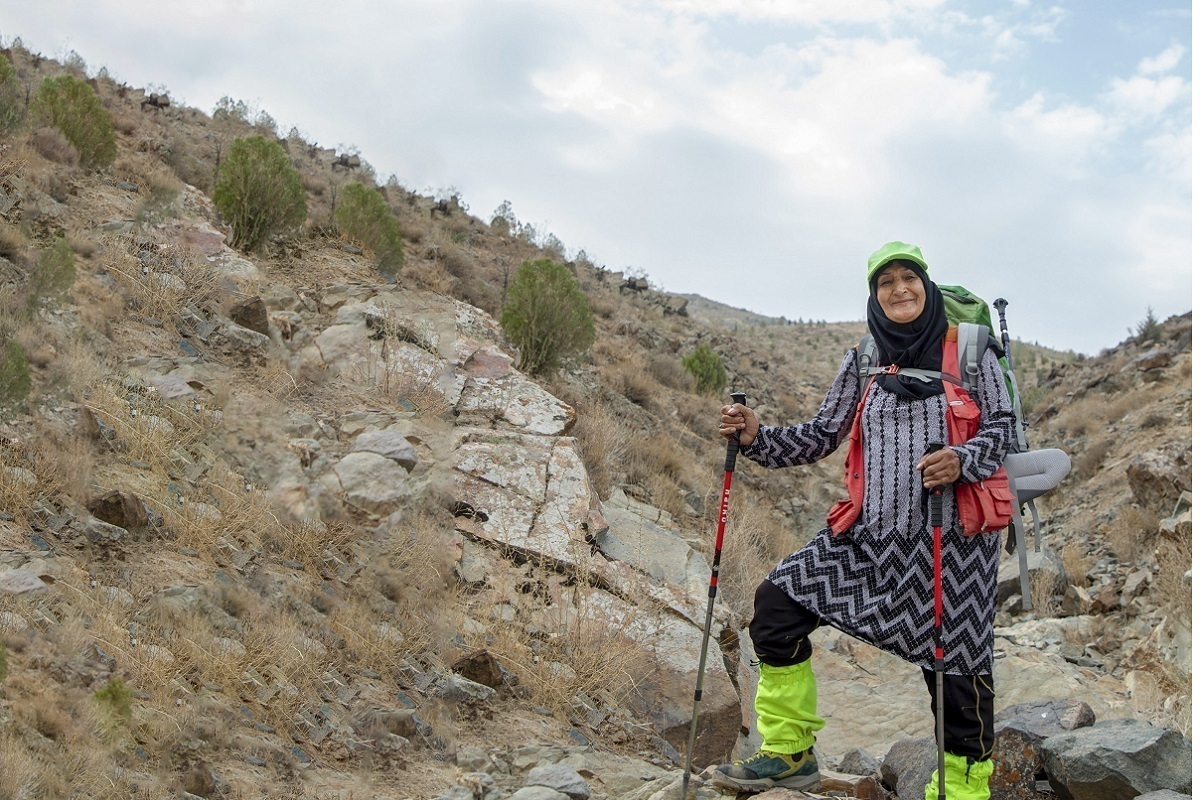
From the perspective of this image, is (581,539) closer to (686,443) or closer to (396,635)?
(396,635)

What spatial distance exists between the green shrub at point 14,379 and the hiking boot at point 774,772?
5125 millimetres

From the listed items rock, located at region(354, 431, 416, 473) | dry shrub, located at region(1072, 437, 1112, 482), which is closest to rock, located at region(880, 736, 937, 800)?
rock, located at region(354, 431, 416, 473)

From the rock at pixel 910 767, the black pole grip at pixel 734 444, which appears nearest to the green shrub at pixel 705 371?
the rock at pixel 910 767

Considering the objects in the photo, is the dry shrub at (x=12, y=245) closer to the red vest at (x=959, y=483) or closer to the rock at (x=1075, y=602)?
the red vest at (x=959, y=483)

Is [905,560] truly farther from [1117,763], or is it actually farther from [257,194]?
[257,194]

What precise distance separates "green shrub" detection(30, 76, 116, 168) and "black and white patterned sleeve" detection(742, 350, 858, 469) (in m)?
10.2

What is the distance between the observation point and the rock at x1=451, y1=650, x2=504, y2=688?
5.77m

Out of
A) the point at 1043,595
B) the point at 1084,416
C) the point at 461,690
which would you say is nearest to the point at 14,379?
the point at 461,690

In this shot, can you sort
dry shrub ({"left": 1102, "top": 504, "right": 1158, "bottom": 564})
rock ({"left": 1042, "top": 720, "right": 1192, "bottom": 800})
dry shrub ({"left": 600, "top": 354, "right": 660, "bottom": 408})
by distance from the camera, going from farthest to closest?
dry shrub ({"left": 600, "top": 354, "right": 660, "bottom": 408}), dry shrub ({"left": 1102, "top": 504, "right": 1158, "bottom": 564}), rock ({"left": 1042, "top": 720, "right": 1192, "bottom": 800})

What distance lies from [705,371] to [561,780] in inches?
503

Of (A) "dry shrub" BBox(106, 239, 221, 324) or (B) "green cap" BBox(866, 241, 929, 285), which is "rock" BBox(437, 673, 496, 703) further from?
(A) "dry shrub" BBox(106, 239, 221, 324)

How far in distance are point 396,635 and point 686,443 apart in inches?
339

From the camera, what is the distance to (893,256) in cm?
374

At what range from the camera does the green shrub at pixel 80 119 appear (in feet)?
35.6
